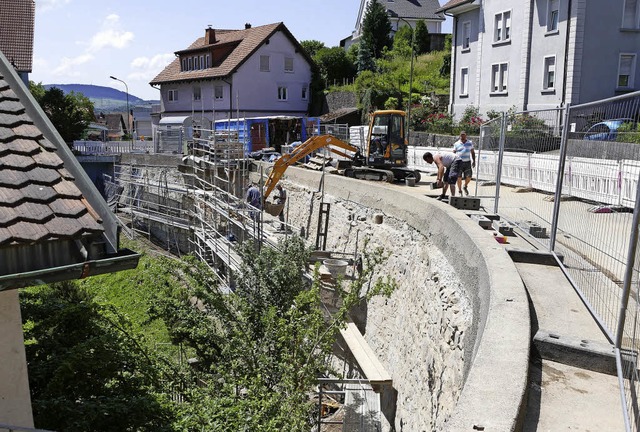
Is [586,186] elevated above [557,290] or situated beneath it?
elevated above

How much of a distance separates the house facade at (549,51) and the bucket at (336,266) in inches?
644

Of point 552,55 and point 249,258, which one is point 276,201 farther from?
point 552,55

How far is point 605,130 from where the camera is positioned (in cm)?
541

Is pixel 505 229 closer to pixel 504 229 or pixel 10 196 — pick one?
pixel 504 229

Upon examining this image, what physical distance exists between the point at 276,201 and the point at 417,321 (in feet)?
37.3

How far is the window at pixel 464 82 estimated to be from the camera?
106ft

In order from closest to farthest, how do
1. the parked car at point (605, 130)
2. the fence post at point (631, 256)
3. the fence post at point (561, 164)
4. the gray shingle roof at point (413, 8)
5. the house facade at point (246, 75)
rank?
1. the fence post at point (631, 256)
2. the parked car at point (605, 130)
3. the fence post at point (561, 164)
4. the house facade at point (246, 75)
5. the gray shingle roof at point (413, 8)

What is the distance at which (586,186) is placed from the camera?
6.11 m

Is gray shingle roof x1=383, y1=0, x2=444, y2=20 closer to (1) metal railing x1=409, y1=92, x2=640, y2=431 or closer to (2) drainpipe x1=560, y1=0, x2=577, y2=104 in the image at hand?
(2) drainpipe x1=560, y1=0, x2=577, y2=104

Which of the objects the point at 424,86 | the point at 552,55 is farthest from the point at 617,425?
the point at 424,86

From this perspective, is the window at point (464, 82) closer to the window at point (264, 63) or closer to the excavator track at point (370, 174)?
the window at point (264, 63)

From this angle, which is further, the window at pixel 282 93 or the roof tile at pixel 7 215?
the window at pixel 282 93

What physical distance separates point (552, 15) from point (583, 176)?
22855 mm

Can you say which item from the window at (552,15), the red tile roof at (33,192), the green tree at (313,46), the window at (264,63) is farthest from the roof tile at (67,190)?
the green tree at (313,46)
